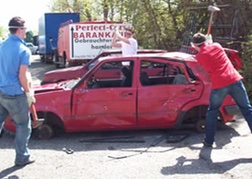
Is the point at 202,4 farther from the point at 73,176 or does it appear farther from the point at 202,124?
the point at 73,176

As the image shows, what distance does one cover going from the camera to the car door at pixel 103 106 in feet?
20.7

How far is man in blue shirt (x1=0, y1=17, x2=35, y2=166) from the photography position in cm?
476

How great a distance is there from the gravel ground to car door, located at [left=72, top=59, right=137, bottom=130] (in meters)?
0.28

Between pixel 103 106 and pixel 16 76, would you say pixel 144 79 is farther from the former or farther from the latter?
pixel 16 76

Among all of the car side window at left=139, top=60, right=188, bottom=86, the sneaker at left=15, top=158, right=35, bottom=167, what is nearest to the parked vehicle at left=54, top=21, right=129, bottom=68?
the car side window at left=139, top=60, right=188, bottom=86

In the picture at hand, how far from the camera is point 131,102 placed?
20.7 ft

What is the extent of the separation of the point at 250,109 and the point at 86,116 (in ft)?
8.29

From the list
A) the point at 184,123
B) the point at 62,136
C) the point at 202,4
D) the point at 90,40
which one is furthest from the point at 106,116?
the point at 90,40

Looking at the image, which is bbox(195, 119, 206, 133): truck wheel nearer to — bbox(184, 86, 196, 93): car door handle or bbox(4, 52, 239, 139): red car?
bbox(4, 52, 239, 139): red car

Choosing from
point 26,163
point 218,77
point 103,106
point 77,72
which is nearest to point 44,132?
point 103,106

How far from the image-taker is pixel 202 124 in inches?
257

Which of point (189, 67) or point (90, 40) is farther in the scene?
point (90, 40)

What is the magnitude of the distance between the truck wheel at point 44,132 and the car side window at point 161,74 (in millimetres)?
1705

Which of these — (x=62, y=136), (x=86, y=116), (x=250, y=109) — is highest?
(x=250, y=109)
